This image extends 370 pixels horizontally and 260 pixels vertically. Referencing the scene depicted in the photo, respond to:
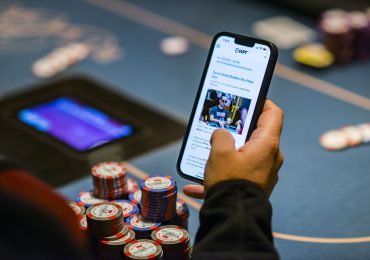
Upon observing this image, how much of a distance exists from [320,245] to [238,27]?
2.24m

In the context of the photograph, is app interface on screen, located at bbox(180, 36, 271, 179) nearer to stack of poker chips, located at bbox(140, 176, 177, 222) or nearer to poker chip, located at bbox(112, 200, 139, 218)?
stack of poker chips, located at bbox(140, 176, 177, 222)

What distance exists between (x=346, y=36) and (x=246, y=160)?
7.55ft

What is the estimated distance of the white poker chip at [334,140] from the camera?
2.78 m

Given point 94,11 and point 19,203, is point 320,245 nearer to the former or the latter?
point 19,203

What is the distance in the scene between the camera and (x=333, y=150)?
277cm

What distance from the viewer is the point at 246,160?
4.78 ft

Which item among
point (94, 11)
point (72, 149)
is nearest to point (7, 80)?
point (72, 149)

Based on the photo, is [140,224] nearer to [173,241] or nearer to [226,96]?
[173,241]

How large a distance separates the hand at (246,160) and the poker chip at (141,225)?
0.41 meters

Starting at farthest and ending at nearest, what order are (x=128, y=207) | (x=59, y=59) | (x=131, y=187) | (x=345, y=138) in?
(x=59, y=59)
(x=345, y=138)
(x=131, y=187)
(x=128, y=207)

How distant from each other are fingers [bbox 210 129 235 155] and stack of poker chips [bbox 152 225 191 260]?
370 millimetres

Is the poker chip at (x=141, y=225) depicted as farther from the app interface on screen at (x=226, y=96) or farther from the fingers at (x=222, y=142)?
the fingers at (x=222, y=142)

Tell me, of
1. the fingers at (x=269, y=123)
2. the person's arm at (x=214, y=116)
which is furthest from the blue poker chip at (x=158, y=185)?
the fingers at (x=269, y=123)

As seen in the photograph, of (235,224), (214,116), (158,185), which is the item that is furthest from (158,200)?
(235,224)
